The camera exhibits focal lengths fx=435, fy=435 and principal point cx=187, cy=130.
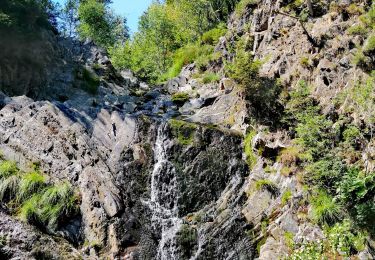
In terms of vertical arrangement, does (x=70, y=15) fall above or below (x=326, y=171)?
above

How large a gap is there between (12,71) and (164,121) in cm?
1154

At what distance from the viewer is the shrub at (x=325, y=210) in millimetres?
13945

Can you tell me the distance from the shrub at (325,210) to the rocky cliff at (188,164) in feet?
1.23

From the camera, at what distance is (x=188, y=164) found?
1766 cm

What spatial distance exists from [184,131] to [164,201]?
3162 mm

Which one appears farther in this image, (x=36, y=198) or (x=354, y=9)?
(x=354, y=9)

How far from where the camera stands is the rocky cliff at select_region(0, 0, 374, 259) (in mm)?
15266

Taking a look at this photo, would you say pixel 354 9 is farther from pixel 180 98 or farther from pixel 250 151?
pixel 180 98

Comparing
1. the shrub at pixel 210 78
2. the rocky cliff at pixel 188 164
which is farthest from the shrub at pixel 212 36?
the rocky cliff at pixel 188 164

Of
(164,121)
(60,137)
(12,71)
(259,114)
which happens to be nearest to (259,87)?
(259,114)

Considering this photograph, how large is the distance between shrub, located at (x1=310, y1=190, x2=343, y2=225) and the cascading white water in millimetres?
4983

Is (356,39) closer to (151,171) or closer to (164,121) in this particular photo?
(164,121)

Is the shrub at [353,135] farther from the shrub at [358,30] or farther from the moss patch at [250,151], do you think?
the shrub at [358,30]

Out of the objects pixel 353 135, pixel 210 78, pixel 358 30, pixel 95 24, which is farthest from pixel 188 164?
pixel 95 24
